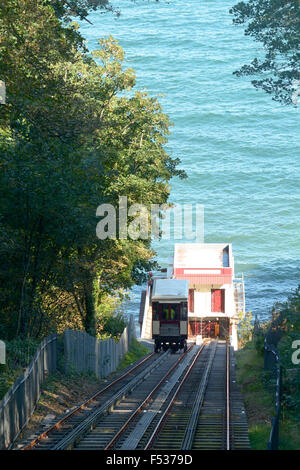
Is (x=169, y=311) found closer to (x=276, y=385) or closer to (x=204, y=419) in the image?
(x=204, y=419)

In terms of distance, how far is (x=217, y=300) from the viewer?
57.8 meters

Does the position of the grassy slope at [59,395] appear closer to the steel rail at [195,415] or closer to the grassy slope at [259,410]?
the steel rail at [195,415]

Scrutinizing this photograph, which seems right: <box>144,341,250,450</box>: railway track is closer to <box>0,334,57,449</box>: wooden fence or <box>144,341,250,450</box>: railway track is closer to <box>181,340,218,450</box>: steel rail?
<box>181,340,218,450</box>: steel rail

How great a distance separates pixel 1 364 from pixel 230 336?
38.3 meters

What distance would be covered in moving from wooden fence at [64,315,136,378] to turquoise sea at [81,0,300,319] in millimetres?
42138

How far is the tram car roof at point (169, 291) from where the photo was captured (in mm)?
36969

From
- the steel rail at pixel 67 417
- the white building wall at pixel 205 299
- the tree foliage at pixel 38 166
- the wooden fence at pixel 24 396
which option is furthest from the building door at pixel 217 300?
the wooden fence at pixel 24 396

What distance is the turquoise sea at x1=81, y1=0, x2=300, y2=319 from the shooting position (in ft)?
310

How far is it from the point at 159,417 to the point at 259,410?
3040 millimetres

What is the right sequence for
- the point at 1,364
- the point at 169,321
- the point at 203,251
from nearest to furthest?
the point at 1,364
the point at 169,321
the point at 203,251

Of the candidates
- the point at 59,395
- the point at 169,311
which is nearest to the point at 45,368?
the point at 59,395

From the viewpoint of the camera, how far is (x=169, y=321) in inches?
1469
